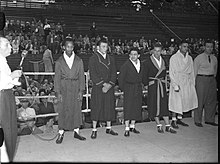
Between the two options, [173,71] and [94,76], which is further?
[173,71]

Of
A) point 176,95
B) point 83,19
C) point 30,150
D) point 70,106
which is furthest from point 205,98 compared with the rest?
point 83,19

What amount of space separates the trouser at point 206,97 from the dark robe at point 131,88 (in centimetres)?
102

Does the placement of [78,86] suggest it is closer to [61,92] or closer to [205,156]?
[61,92]

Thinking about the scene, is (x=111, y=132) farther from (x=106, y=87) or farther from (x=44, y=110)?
(x=44, y=110)

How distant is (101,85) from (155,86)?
2.58 ft

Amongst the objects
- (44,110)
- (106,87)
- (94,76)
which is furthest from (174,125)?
(44,110)

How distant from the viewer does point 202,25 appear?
15086 millimetres

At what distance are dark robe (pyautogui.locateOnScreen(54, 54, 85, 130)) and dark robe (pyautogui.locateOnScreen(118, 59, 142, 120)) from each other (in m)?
0.63

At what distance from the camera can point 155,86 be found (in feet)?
13.6

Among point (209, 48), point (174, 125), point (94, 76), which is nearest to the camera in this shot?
point (94, 76)

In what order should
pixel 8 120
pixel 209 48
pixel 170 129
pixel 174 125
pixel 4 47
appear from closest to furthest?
pixel 8 120 → pixel 4 47 → pixel 170 129 → pixel 174 125 → pixel 209 48

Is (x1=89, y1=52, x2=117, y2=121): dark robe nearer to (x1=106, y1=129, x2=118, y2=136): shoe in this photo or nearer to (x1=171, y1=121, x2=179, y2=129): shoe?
(x1=106, y1=129, x2=118, y2=136): shoe

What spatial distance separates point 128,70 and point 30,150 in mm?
1550

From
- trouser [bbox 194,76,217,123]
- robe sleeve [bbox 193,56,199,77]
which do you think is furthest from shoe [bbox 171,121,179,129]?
robe sleeve [bbox 193,56,199,77]
